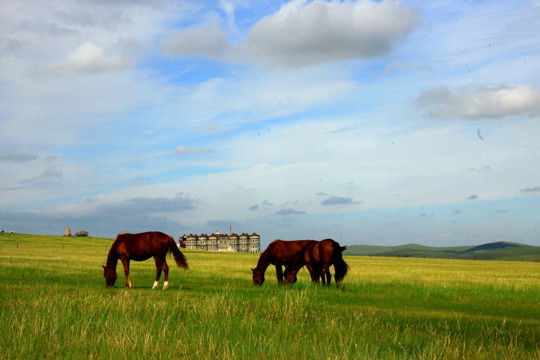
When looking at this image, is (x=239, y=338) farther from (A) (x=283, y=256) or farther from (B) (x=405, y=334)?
(A) (x=283, y=256)

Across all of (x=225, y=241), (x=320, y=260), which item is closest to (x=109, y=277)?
(x=320, y=260)

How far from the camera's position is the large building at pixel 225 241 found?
17350 centimetres

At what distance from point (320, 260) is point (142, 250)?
786 cm

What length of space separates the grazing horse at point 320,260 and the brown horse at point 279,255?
503 millimetres

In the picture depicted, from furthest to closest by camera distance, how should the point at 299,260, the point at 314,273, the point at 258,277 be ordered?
1. the point at 258,277
2. the point at 299,260
3. the point at 314,273

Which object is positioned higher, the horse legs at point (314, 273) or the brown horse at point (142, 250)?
the brown horse at point (142, 250)

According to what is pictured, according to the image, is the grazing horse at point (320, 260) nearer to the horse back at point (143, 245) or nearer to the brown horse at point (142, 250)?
the brown horse at point (142, 250)

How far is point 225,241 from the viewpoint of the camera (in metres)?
175

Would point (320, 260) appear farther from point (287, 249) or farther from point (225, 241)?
point (225, 241)

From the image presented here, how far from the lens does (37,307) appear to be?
1238cm

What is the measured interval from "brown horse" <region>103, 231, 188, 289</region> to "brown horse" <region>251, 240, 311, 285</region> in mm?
3620

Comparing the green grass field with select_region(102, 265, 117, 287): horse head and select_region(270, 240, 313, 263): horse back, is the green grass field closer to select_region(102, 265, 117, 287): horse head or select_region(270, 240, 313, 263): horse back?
select_region(102, 265, 117, 287): horse head

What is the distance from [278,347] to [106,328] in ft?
11.8

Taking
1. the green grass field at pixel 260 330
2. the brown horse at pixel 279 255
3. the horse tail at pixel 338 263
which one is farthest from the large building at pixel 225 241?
the green grass field at pixel 260 330
